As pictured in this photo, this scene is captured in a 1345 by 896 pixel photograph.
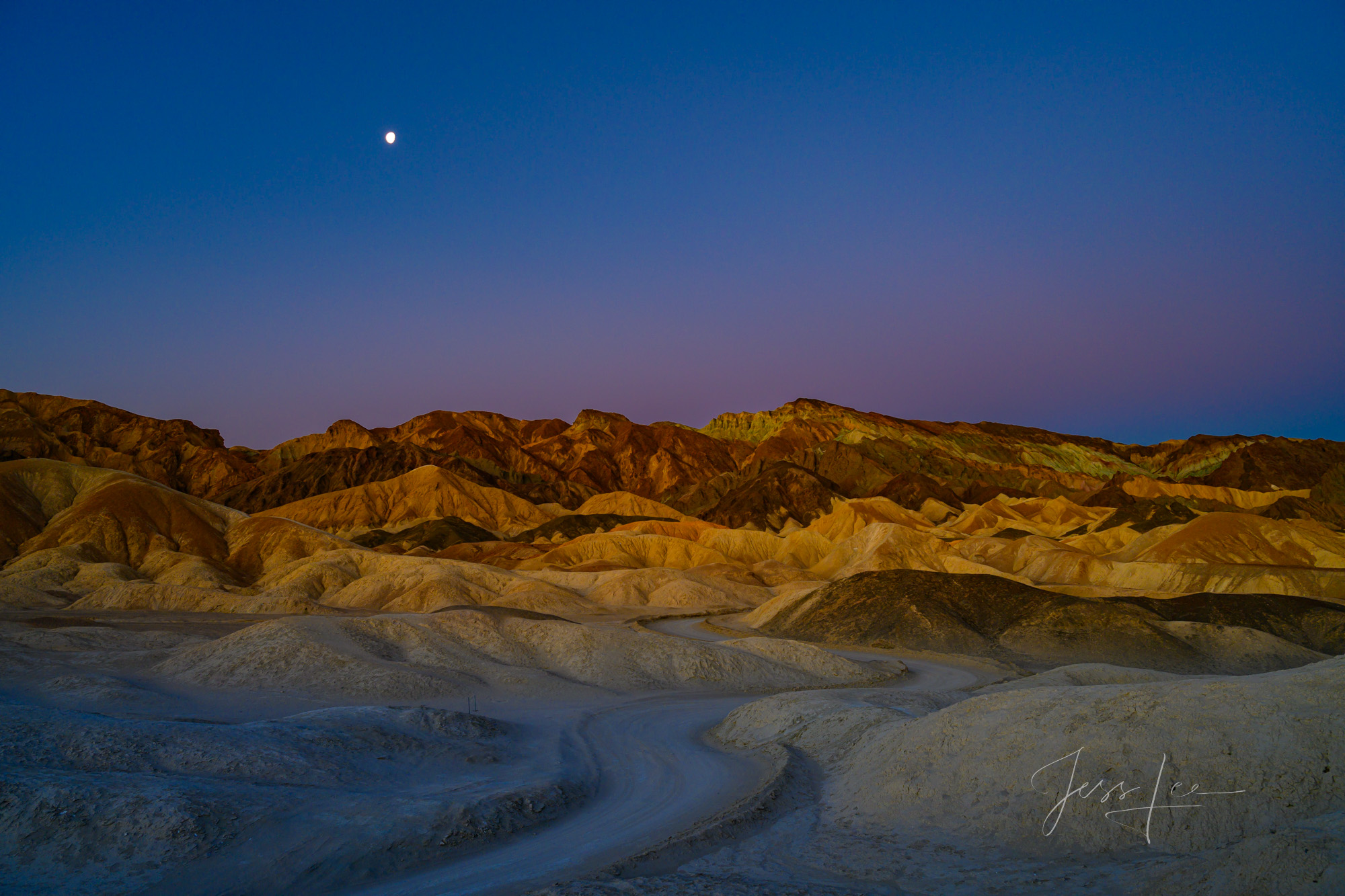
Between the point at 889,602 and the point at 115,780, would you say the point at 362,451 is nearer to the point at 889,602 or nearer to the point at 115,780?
the point at 889,602

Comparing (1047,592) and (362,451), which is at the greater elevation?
(362,451)

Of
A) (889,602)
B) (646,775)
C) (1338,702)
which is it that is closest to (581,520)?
(889,602)

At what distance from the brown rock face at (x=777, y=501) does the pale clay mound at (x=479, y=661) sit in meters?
108

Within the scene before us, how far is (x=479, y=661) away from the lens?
3978 centimetres

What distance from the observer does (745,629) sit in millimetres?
63281

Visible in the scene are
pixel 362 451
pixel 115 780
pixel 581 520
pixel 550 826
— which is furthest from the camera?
pixel 362 451

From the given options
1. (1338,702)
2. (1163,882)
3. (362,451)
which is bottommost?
(1163,882)

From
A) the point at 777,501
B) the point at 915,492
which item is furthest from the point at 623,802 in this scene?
the point at 915,492

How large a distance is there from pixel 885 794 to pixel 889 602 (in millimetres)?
42843

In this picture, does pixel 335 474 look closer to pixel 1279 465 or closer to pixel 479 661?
pixel 479 661
